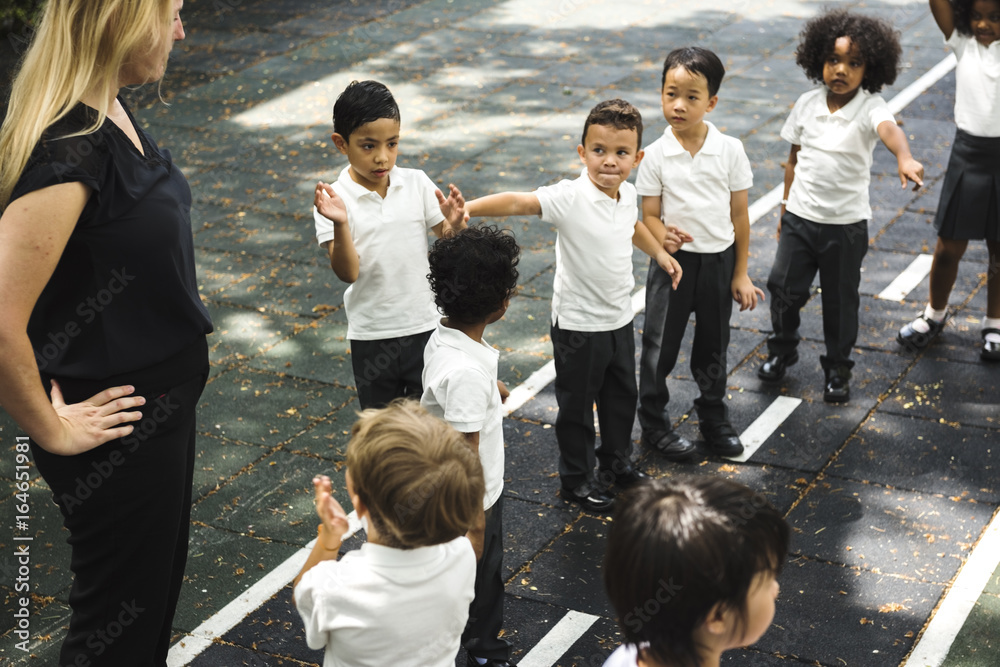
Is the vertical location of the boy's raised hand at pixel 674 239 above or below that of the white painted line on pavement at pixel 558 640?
above

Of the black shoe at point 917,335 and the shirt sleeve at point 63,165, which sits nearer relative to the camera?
the shirt sleeve at point 63,165

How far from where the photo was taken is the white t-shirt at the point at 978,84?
18.8 feet

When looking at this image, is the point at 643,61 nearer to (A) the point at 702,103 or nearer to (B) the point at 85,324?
(A) the point at 702,103

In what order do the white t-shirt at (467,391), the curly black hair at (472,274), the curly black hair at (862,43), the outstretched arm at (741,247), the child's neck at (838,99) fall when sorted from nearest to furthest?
the white t-shirt at (467,391), the curly black hair at (472,274), the outstretched arm at (741,247), the curly black hair at (862,43), the child's neck at (838,99)

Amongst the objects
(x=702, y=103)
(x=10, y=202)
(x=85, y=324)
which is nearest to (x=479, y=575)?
(x=85, y=324)

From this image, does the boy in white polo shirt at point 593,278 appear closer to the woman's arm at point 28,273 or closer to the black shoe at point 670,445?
the black shoe at point 670,445

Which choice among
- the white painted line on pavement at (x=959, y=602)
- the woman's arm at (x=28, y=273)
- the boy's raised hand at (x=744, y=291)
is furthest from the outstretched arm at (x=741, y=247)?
the woman's arm at (x=28, y=273)

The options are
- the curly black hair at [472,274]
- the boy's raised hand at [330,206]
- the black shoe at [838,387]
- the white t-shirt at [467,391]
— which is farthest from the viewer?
the black shoe at [838,387]

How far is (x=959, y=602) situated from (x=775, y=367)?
1.96 m

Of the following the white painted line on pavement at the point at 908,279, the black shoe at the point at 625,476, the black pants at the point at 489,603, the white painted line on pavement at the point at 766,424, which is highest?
the black pants at the point at 489,603

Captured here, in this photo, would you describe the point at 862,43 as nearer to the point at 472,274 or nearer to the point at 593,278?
the point at 593,278

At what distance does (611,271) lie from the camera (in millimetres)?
4492

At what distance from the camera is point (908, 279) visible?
697 cm

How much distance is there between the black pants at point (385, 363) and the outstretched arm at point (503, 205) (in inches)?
20.8
